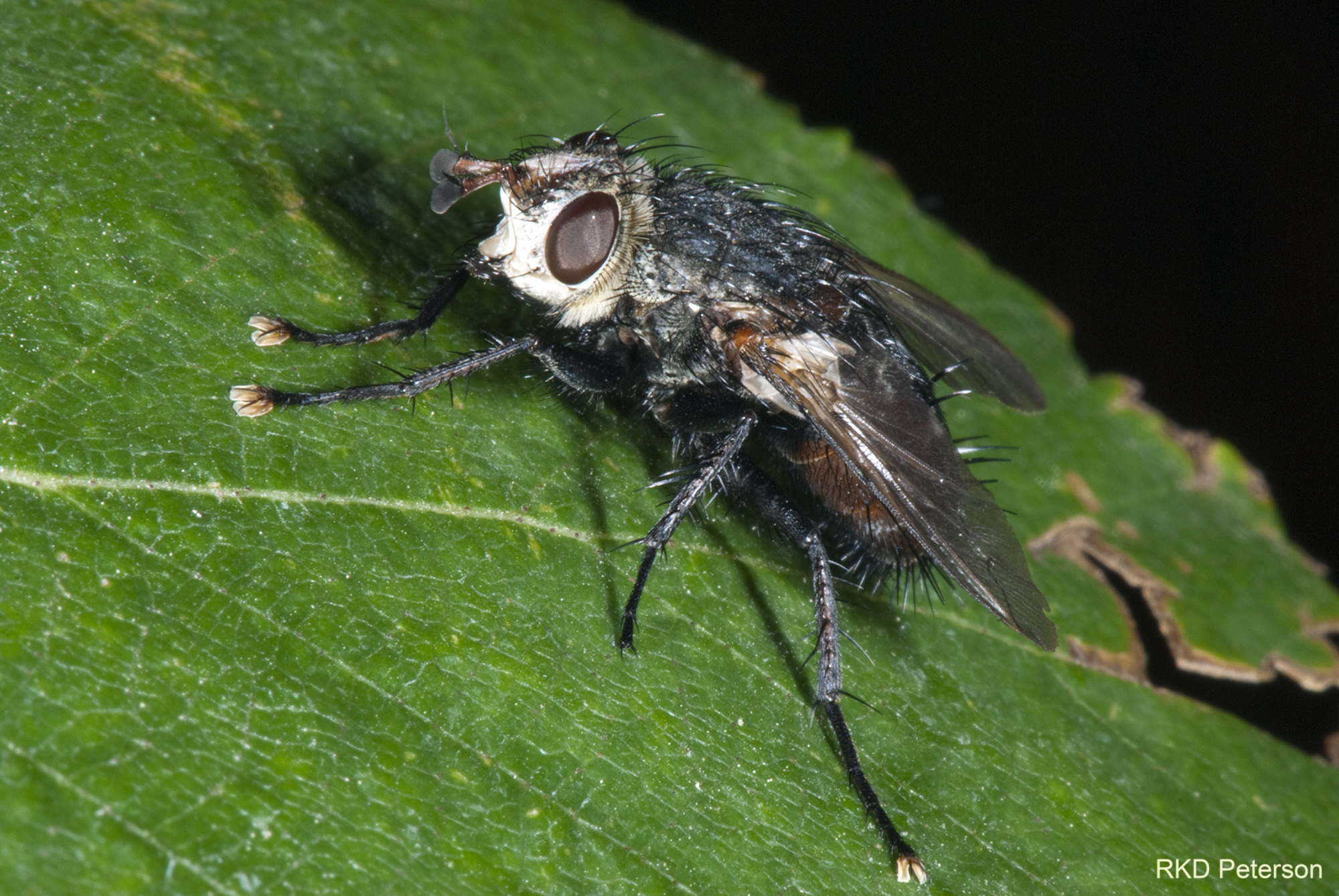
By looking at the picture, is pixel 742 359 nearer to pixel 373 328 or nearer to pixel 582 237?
pixel 582 237

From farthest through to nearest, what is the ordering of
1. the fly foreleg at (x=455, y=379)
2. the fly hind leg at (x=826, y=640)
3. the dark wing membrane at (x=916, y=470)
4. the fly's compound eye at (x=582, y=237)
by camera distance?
the fly's compound eye at (x=582, y=237)
the dark wing membrane at (x=916, y=470)
the fly hind leg at (x=826, y=640)
the fly foreleg at (x=455, y=379)

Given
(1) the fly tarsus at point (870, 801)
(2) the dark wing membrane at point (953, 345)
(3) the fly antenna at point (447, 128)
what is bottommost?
(1) the fly tarsus at point (870, 801)

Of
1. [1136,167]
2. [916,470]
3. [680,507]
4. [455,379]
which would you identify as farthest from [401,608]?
[1136,167]

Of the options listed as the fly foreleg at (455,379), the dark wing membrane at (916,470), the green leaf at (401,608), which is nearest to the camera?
the green leaf at (401,608)

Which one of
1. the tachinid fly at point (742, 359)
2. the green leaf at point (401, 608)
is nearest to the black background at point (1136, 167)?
the green leaf at point (401, 608)

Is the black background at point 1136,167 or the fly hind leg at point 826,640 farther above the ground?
the black background at point 1136,167

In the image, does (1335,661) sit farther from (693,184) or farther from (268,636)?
(268,636)

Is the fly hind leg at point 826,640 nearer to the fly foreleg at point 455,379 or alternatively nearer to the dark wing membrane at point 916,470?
the dark wing membrane at point 916,470
